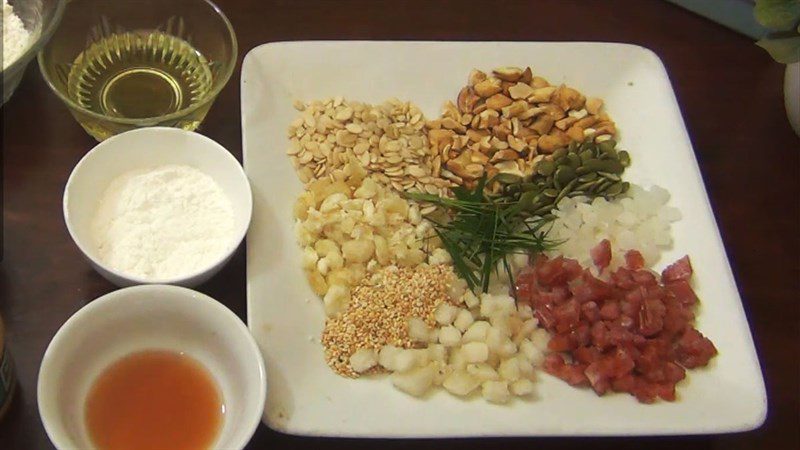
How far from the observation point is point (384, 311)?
105 cm

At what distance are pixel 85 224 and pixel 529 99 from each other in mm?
639

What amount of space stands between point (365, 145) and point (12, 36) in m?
0.48

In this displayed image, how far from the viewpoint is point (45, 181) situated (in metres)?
1.13

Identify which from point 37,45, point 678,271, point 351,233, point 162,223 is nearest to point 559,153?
point 678,271

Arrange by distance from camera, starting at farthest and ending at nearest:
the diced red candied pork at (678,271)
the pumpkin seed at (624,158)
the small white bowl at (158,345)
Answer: the pumpkin seed at (624,158), the diced red candied pork at (678,271), the small white bowl at (158,345)

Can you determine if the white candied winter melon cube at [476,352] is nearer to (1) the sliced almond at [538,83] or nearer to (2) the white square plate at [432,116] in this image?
(2) the white square plate at [432,116]

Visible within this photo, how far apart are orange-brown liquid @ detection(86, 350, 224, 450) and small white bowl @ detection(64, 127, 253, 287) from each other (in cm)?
10

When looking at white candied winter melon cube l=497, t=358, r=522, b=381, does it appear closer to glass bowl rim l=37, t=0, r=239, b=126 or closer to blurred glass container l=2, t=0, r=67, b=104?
glass bowl rim l=37, t=0, r=239, b=126

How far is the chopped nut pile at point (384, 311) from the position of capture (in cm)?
103

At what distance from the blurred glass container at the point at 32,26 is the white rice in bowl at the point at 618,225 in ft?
2.26

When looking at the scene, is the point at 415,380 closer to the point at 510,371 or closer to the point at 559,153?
the point at 510,371

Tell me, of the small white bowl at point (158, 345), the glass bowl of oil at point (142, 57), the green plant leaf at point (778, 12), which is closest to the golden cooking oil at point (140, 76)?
the glass bowl of oil at point (142, 57)

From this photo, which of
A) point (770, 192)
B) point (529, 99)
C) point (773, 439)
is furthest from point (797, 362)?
point (529, 99)

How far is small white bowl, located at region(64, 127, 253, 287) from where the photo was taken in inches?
40.3
